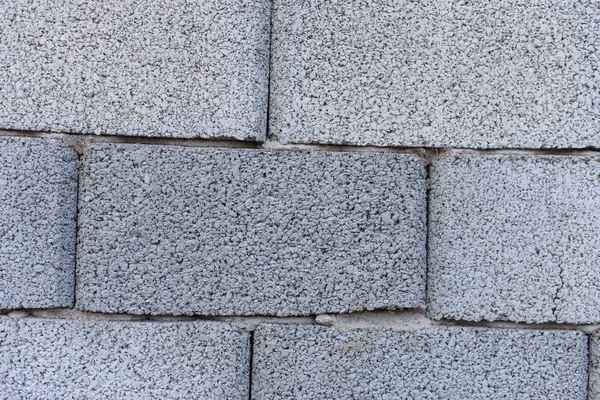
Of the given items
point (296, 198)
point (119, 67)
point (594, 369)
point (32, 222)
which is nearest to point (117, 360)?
point (32, 222)

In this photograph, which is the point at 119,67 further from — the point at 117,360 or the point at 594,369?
the point at 594,369

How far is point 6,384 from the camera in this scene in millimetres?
1072

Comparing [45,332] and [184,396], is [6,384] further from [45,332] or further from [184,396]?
[184,396]

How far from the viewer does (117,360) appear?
42.3 inches

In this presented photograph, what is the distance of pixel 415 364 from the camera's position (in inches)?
43.2

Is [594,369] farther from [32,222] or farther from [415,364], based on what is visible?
[32,222]

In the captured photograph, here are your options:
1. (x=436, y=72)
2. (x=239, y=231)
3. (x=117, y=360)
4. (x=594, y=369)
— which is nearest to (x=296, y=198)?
(x=239, y=231)

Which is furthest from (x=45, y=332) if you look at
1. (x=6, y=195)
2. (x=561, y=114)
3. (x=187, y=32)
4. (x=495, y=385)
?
(x=561, y=114)

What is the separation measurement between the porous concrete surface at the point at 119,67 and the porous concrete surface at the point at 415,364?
487mm

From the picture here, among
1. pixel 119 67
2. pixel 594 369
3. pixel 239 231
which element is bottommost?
pixel 594 369

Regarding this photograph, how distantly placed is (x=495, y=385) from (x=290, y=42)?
84 centimetres

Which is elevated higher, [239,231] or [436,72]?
[436,72]

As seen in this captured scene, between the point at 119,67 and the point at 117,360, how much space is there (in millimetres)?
603

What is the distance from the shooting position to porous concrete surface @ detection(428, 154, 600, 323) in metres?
1.10
